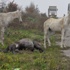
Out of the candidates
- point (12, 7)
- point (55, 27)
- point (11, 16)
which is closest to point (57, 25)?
point (55, 27)

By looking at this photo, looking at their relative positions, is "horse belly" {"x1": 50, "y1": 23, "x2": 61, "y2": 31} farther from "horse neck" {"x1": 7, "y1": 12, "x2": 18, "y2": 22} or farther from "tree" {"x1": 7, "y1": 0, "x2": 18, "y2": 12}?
"tree" {"x1": 7, "y1": 0, "x2": 18, "y2": 12}

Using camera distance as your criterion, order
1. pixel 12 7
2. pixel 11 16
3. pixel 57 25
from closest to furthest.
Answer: pixel 57 25, pixel 11 16, pixel 12 7

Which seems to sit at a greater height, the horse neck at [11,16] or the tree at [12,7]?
the horse neck at [11,16]

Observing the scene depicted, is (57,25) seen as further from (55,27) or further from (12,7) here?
(12,7)

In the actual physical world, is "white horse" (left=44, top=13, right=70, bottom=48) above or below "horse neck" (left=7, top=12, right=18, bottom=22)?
below

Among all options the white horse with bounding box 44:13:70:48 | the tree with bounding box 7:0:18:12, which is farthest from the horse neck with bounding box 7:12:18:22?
the tree with bounding box 7:0:18:12

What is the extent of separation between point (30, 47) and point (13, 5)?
61.1 ft

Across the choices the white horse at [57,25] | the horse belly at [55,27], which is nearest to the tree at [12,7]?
the white horse at [57,25]

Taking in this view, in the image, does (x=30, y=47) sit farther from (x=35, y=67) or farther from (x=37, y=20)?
(x=37, y=20)

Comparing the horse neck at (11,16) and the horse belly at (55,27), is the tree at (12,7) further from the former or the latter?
the horse belly at (55,27)

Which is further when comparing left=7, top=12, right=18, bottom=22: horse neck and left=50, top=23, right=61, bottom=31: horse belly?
left=7, top=12, right=18, bottom=22: horse neck

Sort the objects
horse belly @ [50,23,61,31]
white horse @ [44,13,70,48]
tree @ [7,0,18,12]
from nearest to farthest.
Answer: white horse @ [44,13,70,48]
horse belly @ [50,23,61,31]
tree @ [7,0,18,12]

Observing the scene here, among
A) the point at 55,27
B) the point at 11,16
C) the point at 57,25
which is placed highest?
the point at 11,16

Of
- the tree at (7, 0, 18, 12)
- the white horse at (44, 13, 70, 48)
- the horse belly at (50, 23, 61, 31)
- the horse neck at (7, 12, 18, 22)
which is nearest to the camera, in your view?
the white horse at (44, 13, 70, 48)
